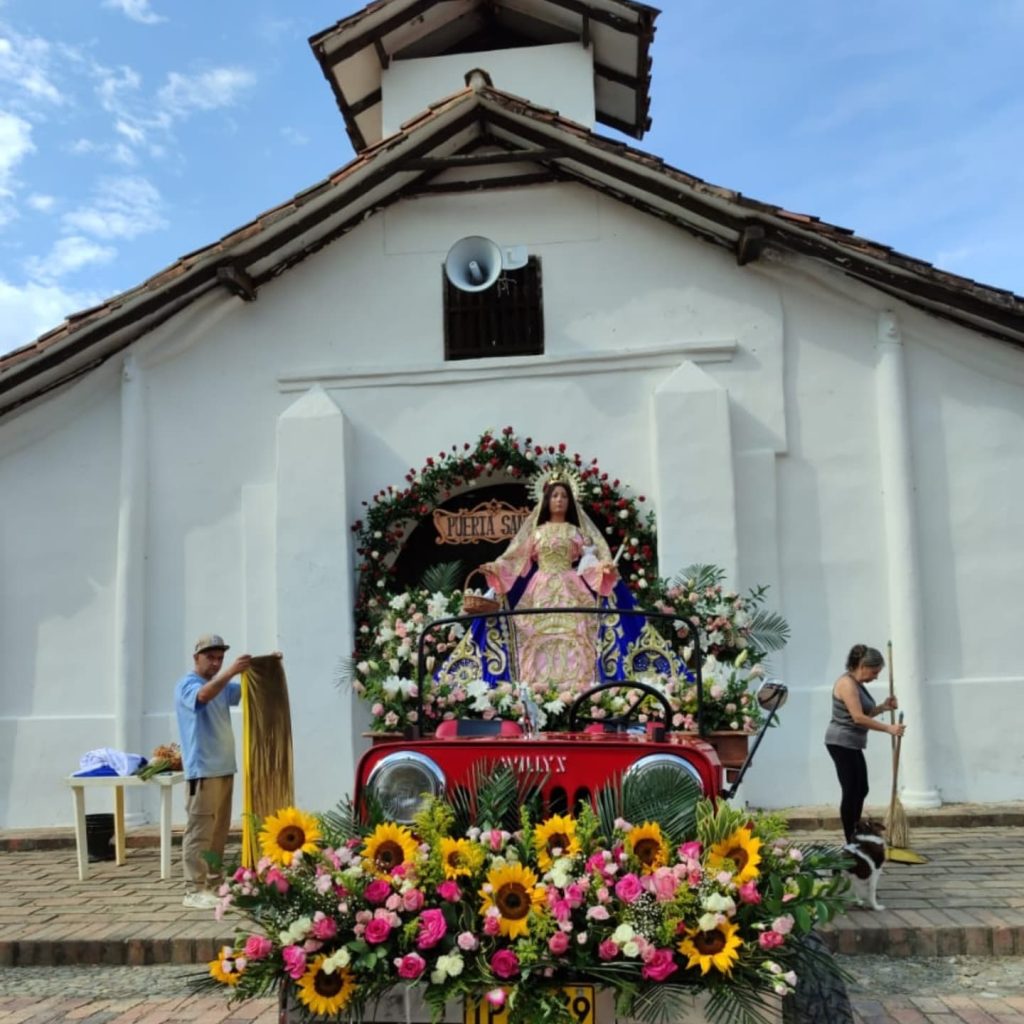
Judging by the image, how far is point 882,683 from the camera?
8.67 metres

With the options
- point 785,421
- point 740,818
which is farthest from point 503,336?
point 740,818

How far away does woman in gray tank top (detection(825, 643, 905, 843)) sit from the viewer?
21.6ft

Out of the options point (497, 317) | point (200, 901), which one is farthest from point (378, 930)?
point (497, 317)

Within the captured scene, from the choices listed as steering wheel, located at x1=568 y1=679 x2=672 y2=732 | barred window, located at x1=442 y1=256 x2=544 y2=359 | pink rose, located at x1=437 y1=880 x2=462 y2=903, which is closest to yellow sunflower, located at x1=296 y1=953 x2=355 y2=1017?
pink rose, located at x1=437 y1=880 x2=462 y2=903

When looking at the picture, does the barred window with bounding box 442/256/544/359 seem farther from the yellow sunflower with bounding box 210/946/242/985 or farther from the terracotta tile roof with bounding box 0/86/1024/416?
the yellow sunflower with bounding box 210/946/242/985

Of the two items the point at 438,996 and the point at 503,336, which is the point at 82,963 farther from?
the point at 503,336

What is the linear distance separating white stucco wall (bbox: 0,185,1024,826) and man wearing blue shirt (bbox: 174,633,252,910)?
202 centimetres

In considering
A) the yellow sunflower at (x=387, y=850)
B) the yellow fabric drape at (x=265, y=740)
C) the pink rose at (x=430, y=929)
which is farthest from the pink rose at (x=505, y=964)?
the yellow fabric drape at (x=265, y=740)

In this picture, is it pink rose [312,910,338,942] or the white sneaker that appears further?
the white sneaker

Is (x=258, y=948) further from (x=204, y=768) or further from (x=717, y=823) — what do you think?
(x=204, y=768)

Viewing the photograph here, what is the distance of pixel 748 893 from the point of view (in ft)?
9.34

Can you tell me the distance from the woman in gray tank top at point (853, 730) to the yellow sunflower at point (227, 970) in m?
4.57

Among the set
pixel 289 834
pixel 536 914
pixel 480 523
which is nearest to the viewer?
pixel 536 914

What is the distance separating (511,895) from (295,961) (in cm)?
60
